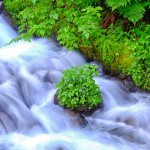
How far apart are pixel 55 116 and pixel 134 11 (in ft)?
7.41

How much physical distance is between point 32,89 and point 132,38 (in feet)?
6.81

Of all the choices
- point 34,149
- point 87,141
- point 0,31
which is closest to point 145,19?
point 87,141

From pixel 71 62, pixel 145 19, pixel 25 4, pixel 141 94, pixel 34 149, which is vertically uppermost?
pixel 25 4

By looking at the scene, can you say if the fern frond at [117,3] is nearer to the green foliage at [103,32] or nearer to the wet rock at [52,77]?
the green foliage at [103,32]

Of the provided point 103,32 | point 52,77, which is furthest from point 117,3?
point 52,77

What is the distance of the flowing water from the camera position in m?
5.40

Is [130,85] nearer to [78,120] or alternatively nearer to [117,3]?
[78,120]

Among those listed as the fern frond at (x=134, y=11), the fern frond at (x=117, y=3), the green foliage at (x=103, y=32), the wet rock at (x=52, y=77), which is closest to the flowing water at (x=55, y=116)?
the wet rock at (x=52, y=77)

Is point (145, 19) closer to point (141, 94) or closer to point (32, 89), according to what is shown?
point (141, 94)

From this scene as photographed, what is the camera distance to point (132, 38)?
262 inches

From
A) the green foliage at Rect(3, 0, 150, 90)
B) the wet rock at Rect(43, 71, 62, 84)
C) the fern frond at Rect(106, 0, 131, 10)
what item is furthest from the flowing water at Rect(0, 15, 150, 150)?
the fern frond at Rect(106, 0, 131, 10)

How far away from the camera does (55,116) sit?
5.95 m

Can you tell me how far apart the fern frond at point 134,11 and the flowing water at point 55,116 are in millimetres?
1234

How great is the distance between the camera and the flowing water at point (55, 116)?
5398 mm
